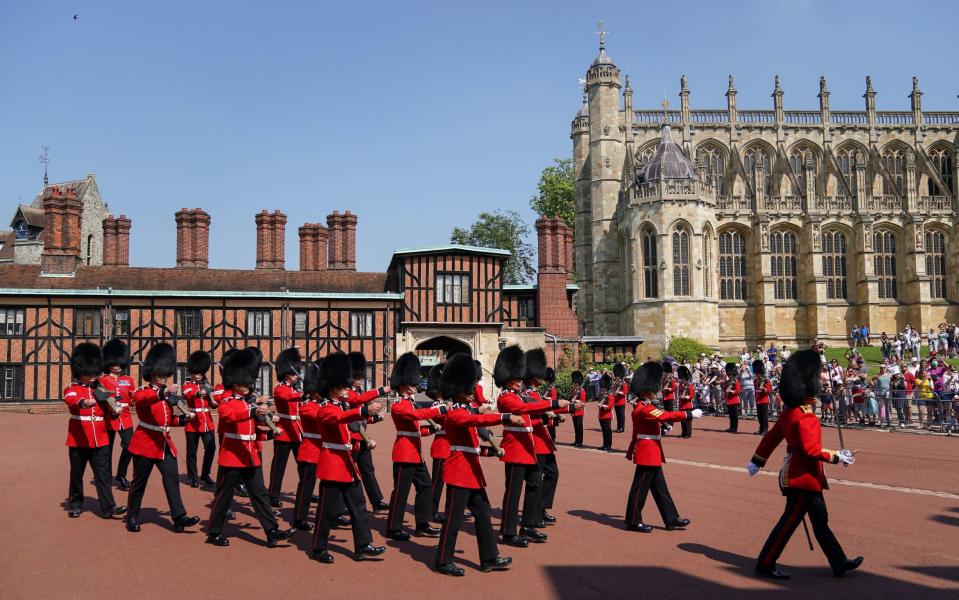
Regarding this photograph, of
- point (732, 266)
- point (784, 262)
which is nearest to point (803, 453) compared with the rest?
point (732, 266)

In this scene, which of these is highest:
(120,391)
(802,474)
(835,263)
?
(835,263)

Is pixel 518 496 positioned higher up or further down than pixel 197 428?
further down

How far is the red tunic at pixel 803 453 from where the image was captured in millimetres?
7273

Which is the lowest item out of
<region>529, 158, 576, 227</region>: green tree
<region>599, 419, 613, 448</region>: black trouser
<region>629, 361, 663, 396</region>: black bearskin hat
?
<region>599, 419, 613, 448</region>: black trouser

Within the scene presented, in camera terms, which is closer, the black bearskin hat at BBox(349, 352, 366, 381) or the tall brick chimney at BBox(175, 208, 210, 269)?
the black bearskin hat at BBox(349, 352, 366, 381)

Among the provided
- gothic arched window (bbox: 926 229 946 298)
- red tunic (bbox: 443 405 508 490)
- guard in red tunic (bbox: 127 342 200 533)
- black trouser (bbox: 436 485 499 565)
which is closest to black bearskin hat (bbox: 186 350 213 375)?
guard in red tunic (bbox: 127 342 200 533)

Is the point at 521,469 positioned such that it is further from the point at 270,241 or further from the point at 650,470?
the point at 270,241

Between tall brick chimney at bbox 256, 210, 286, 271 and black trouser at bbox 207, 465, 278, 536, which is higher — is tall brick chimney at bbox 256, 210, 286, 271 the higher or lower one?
the higher one

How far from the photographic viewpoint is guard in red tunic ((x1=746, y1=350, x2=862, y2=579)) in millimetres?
7215

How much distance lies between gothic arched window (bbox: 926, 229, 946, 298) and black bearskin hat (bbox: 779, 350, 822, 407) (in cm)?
4926

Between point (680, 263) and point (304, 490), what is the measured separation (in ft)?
126

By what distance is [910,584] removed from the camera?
276 inches

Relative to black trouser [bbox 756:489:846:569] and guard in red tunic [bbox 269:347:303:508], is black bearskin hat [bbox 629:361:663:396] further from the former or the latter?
guard in red tunic [bbox 269:347:303:508]

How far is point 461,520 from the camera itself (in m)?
7.62
